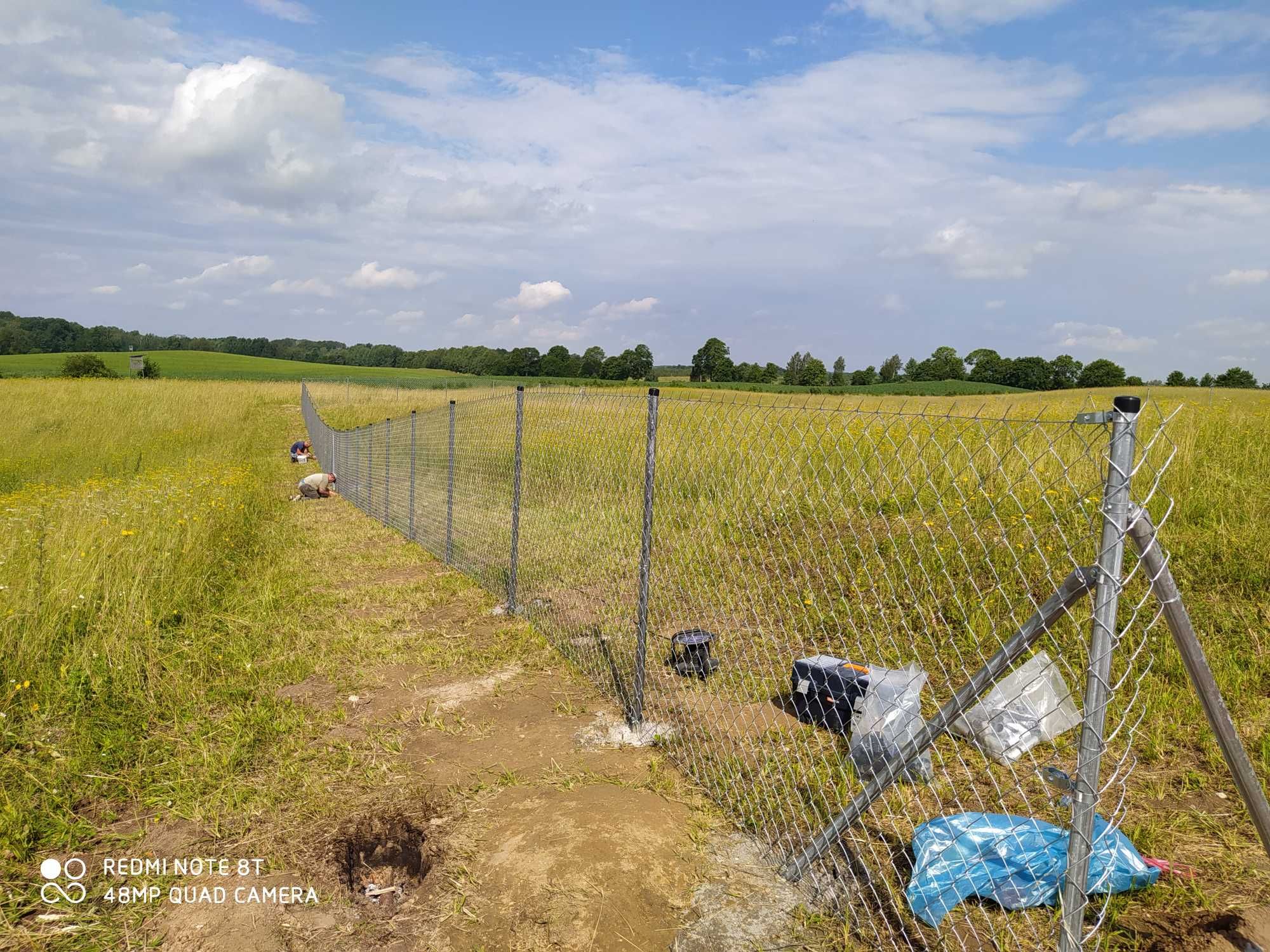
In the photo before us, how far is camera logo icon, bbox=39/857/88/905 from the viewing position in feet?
8.25

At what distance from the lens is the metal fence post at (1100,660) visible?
1424mm

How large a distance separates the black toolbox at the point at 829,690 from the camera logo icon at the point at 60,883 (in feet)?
9.64

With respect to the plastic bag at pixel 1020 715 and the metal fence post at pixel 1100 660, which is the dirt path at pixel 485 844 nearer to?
the metal fence post at pixel 1100 660

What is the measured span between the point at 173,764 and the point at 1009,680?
379cm

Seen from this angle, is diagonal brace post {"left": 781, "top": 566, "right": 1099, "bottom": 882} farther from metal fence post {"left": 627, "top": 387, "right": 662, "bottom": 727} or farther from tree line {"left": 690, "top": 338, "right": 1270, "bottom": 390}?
tree line {"left": 690, "top": 338, "right": 1270, "bottom": 390}

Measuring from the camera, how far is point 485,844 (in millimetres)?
2775

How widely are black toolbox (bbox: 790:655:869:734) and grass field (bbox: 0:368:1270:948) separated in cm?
16

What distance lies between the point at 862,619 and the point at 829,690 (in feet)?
5.89

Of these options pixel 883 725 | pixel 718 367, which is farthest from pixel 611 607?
pixel 718 367

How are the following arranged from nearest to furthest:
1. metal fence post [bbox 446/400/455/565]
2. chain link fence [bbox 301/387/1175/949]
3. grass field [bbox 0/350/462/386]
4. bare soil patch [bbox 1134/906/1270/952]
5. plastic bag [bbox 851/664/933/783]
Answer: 1. chain link fence [bbox 301/387/1175/949]
2. bare soil patch [bbox 1134/906/1270/952]
3. plastic bag [bbox 851/664/933/783]
4. metal fence post [bbox 446/400/455/565]
5. grass field [bbox 0/350/462/386]

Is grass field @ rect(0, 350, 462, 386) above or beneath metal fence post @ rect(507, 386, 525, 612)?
above

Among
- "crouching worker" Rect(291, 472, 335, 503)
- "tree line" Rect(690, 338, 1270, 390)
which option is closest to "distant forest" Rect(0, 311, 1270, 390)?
"tree line" Rect(690, 338, 1270, 390)

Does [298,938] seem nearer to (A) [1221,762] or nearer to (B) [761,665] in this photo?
(B) [761,665]

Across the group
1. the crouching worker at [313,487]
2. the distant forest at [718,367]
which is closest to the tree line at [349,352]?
the distant forest at [718,367]
